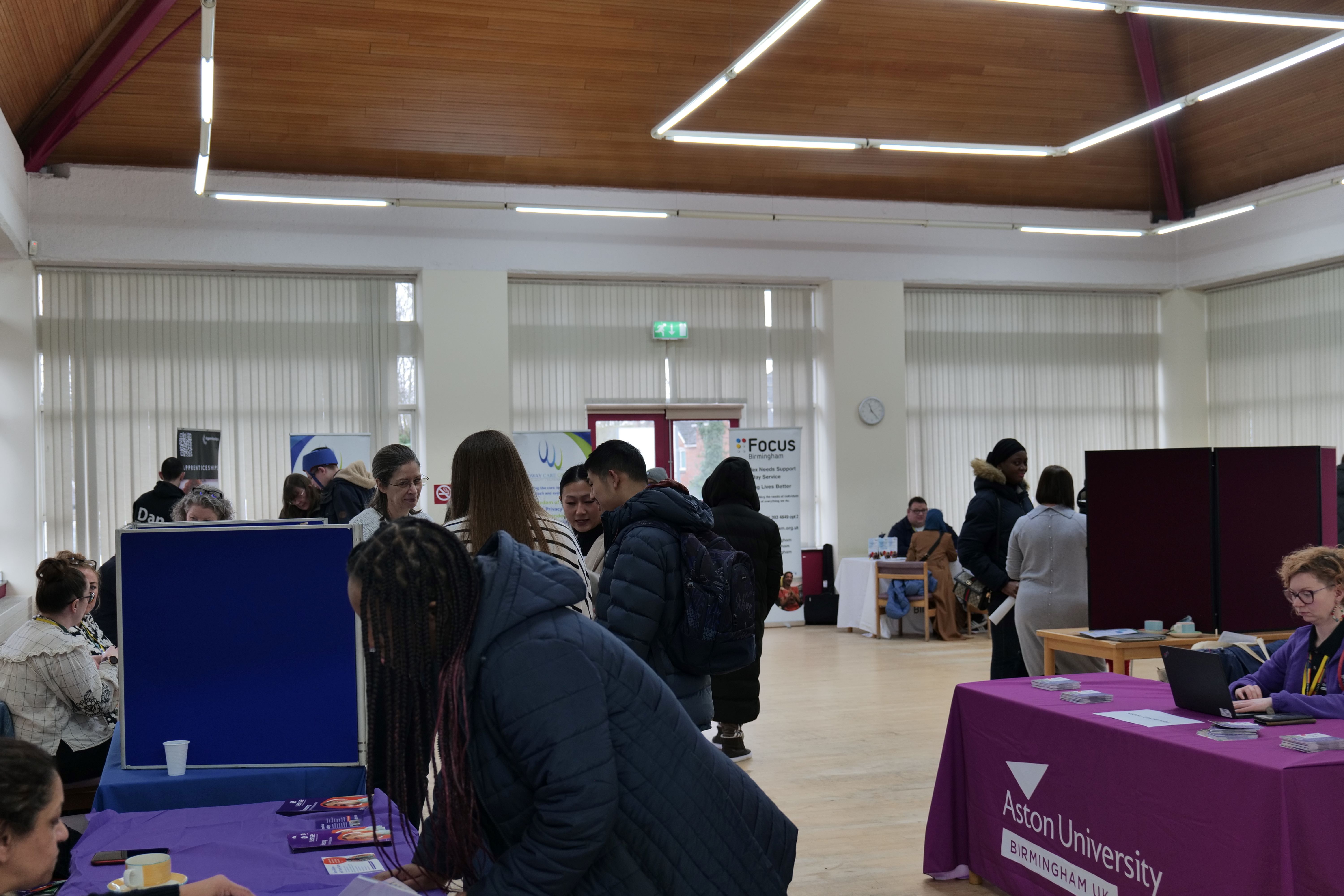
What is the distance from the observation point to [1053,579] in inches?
197

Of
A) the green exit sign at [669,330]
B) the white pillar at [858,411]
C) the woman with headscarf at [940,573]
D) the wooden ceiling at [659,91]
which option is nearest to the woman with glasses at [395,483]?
the wooden ceiling at [659,91]

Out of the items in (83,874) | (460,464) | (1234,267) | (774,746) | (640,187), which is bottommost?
(774,746)

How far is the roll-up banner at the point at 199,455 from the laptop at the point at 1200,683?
23.3ft

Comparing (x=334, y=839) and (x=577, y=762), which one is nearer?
(x=577, y=762)

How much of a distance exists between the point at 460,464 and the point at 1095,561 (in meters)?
3.14

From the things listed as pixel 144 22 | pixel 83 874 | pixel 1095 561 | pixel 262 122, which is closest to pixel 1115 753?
pixel 1095 561

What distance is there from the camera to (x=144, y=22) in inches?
293

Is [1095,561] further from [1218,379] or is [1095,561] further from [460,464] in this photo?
[1218,379]

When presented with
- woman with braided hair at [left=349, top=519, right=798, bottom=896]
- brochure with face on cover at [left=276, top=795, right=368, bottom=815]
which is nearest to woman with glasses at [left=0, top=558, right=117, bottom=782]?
brochure with face on cover at [left=276, top=795, right=368, bottom=815]

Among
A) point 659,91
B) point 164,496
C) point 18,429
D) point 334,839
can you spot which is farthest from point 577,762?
point 18,429

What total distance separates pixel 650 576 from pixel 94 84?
283 inches

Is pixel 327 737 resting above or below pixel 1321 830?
above

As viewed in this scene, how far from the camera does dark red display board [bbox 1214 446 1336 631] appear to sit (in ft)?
15.5

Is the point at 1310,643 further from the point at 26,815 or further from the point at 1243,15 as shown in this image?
the point at 1243,15
